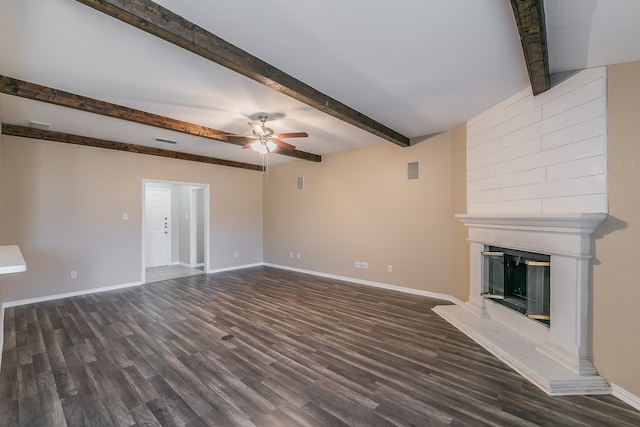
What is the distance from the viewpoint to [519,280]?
314 centimetres

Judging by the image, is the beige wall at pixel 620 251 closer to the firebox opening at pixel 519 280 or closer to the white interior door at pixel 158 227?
the firebox opening at pixel 519 280

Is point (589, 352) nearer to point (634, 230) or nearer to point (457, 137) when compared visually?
point (634, 230)

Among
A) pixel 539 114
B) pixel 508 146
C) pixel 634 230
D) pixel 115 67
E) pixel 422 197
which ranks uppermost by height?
pixel 115 67

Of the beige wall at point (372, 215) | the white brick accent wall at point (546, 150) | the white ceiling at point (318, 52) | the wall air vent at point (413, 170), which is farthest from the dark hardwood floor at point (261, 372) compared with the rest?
the white ceiling at point (318, 52)

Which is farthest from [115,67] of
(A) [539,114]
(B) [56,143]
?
(A) [539,114]

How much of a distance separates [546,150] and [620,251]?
109 cm

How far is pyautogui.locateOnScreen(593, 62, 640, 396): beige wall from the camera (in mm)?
2064

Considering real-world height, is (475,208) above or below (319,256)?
above

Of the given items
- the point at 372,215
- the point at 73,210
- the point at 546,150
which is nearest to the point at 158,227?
the point at 73,210

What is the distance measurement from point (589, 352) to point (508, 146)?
2141 millimetres

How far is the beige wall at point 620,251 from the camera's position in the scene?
6.77 feet

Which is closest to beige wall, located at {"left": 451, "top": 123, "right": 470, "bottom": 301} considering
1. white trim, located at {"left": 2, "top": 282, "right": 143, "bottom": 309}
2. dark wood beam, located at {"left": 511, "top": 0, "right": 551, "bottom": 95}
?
dark wood beam, located at {"left": 511, "top": 0, "right": 551, "bottom": 95}

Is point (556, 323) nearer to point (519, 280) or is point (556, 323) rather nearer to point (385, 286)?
point (519, 280)

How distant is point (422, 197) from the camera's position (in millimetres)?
4566
